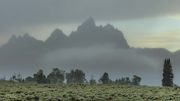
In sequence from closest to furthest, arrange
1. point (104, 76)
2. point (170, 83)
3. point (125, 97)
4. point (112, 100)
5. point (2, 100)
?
point (2, 100) → point (112, 100) → point (125, 97) → point (170, 83) → point (104, 76)

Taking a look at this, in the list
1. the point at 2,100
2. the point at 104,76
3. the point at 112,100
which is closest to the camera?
the point at 2,100

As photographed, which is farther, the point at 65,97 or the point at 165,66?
the point at 165,66

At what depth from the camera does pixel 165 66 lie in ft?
434

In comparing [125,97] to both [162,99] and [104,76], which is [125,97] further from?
[104,76]

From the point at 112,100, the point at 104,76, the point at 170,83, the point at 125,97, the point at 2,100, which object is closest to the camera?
the point at 2,100

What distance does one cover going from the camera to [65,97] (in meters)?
56.1

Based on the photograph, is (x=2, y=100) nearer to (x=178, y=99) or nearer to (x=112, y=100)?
(x=112, y=100)

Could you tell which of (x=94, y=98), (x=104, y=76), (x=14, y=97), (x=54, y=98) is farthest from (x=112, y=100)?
(x=104, y=76)

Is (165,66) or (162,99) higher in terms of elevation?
(165,66)

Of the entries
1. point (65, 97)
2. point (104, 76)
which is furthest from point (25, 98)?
point (104, 76)

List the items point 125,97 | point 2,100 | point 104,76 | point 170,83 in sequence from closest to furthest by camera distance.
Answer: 1. point 2,100
2. point 125,97
3. point 170,83
4. point 104,76

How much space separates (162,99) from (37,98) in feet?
47.9

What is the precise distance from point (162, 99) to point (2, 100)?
18623 mm

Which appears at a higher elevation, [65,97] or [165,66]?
[165,66]
